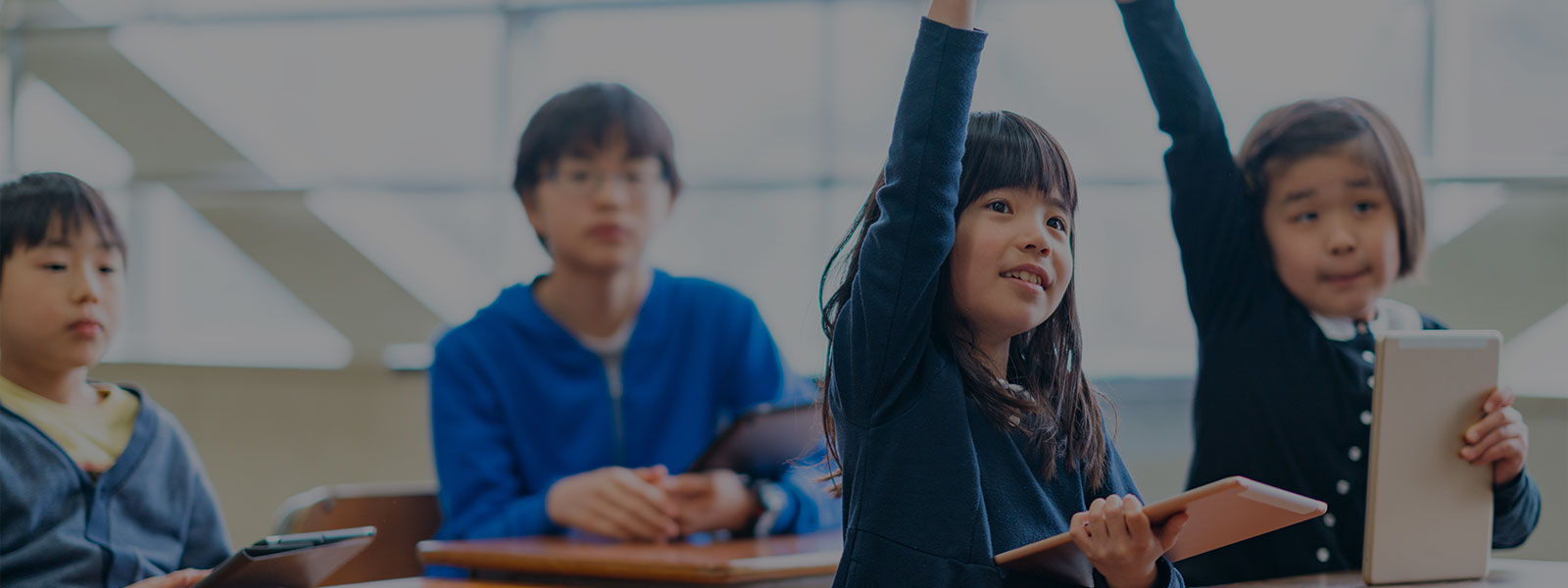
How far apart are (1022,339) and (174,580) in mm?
906

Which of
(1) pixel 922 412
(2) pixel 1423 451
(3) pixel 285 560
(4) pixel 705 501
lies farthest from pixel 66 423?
(2) pixel 1423 451

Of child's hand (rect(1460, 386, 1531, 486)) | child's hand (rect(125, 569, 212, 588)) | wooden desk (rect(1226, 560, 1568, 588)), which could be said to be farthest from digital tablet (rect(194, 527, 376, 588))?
child's hand (rect(1460, 386, 1531, 486))

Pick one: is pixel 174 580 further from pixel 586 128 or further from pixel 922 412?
pixel 586 128

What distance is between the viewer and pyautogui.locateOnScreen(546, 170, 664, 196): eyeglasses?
1.95 metres

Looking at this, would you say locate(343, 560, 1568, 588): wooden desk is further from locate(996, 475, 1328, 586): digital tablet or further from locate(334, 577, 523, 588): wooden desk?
locate(996, 475, 1328, 586): digital tablet

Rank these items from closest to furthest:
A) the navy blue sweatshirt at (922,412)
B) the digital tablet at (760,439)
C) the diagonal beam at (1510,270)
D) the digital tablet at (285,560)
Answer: the navy blue sweatshirt at (922,412) → the digital tablet at (285,560) → the digital tablet at (760,439) → the diagonal beam at (1510,270)

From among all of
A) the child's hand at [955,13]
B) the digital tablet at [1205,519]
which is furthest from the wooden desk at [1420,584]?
the child's hand at [955,13]

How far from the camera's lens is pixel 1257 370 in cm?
146

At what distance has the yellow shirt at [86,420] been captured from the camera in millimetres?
1358

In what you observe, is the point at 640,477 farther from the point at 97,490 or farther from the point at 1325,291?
the point at 1325,291

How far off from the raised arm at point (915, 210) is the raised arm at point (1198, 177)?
1.62 feet

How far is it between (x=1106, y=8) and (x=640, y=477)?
1925 mm

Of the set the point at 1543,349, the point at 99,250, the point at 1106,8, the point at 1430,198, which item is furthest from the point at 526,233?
the point at 1543,349

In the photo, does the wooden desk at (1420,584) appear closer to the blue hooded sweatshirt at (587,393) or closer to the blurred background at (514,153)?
the blue hooded sweatshirt at (587,393)
